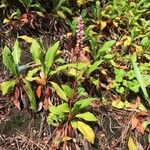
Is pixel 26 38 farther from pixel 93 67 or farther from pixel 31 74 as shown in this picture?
pixel 93 67

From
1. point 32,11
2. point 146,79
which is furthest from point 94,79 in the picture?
point 32,11

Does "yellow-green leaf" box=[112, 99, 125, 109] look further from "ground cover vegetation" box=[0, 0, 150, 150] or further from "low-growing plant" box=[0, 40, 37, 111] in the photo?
"low-growing plant" box=[0, 40, 37, 111]

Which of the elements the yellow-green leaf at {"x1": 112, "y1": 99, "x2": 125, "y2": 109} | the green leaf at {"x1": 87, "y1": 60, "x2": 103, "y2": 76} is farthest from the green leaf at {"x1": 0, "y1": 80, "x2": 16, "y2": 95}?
the yellow-green leaf at {"x1": 112, "y1": 99, "x2": 125, "y2": 109}

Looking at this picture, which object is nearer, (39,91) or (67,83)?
(39,91)

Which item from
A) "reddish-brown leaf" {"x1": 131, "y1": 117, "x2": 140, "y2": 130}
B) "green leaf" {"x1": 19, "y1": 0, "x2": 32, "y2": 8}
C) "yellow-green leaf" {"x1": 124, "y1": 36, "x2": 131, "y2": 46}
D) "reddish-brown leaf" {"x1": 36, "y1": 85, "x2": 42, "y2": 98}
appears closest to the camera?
"reddish-brown leaf" {"x1": 36, "y1": 85, "x2": 42, "y2": 98}

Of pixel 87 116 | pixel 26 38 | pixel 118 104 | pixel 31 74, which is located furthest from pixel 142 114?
pixel 26 38

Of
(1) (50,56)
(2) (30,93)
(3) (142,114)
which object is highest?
(1) (50,56)

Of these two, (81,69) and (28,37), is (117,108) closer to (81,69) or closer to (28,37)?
(81,69)

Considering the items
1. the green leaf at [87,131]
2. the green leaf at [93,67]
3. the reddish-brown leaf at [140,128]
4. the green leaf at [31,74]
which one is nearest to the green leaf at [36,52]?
the green leaf at [31,74]
